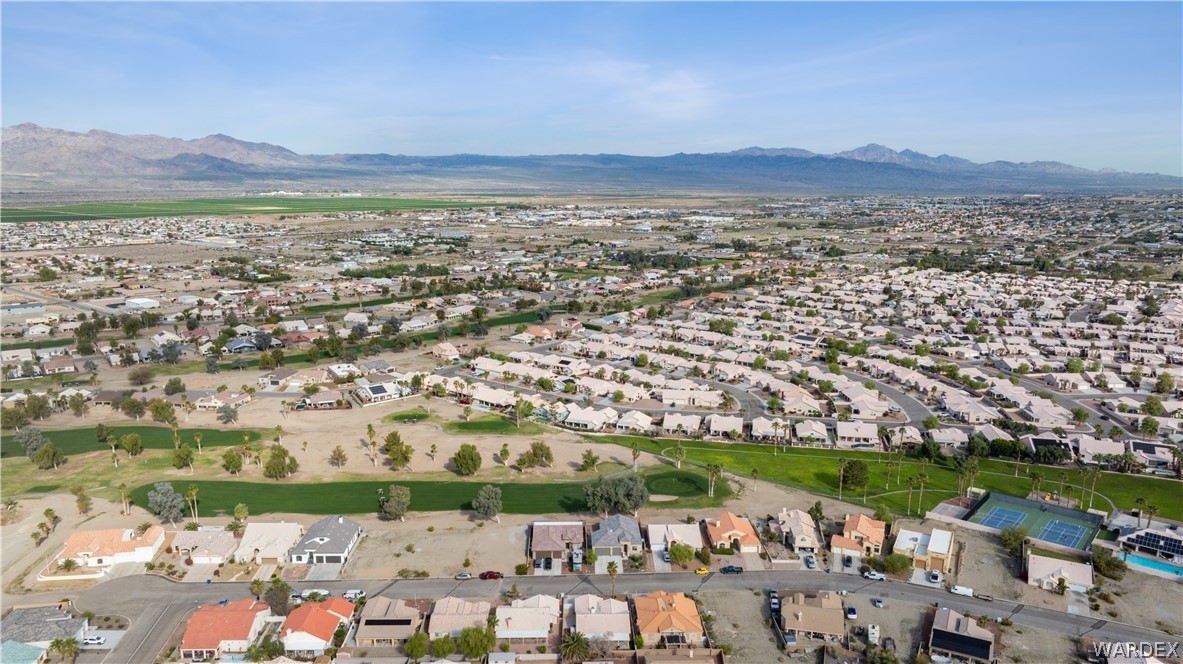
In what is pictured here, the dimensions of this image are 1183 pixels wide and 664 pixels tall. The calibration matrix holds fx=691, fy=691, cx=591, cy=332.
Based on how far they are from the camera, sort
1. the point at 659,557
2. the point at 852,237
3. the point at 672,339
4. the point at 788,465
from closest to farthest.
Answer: the point at 659,557, the point at 788,465, the point at 672,339, the point at 852,237

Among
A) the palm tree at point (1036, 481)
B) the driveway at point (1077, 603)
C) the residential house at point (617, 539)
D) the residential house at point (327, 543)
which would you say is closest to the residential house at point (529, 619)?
the residential house at point (617, 539)

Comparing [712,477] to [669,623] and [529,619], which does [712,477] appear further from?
[529,619]

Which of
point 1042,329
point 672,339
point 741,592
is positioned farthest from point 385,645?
point 1042,329

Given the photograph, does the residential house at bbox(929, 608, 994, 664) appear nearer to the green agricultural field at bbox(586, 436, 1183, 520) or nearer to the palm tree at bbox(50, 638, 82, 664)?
the green agricultural field at bbox(586, 436, 1183, 520)

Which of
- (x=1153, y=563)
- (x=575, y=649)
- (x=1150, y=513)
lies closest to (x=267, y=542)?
(x=575, y=649)

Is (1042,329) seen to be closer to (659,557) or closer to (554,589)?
(659,557)

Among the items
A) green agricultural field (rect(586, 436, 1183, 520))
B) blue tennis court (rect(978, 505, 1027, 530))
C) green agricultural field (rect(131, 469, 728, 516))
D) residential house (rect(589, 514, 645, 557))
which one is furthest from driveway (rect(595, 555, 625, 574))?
blue tennis court (rect(978, 505, 1027, 530))
